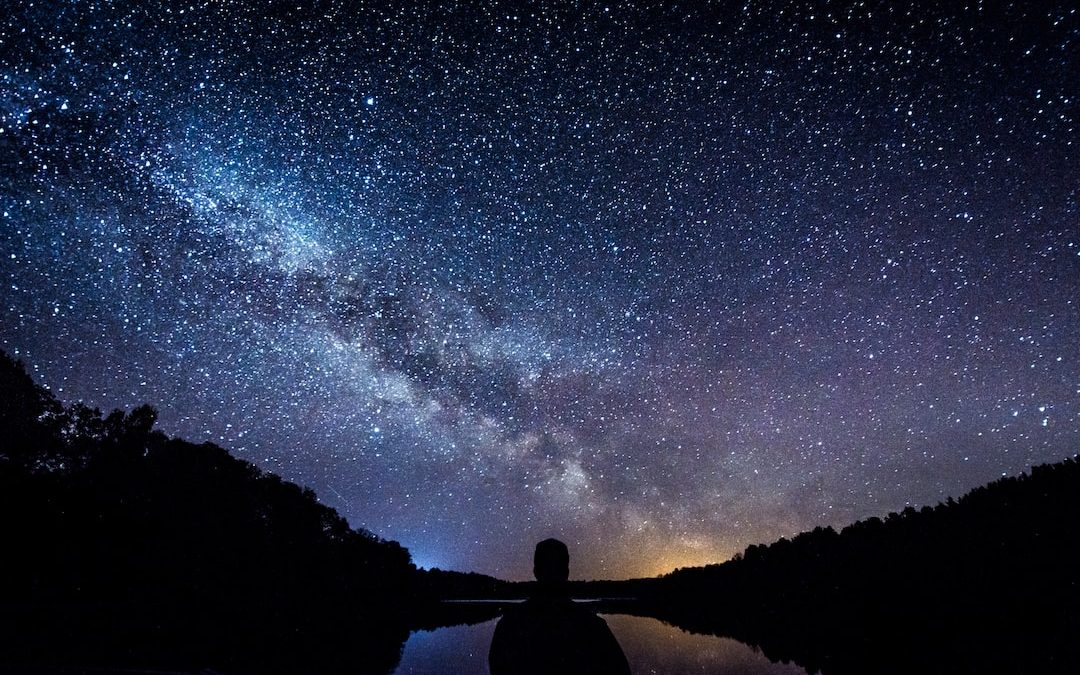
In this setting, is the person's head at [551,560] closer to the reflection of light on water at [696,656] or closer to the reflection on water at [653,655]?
the reflection on water at [653,655]

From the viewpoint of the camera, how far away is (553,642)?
3.30 metres

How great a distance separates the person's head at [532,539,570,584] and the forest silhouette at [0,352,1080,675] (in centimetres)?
13

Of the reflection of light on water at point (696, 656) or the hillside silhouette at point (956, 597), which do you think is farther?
the hillside silhouette at point (956, 597)

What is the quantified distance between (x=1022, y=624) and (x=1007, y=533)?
24.6ft

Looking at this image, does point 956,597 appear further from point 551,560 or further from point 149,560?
point 149,560

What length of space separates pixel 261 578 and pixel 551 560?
2791 inches

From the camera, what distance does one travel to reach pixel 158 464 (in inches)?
2135

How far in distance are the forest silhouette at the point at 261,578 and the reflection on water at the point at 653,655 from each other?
1440 millimetres

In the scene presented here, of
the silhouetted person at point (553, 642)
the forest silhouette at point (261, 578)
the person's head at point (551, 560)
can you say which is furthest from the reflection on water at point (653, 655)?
the silhouetted person at point (553, 642)

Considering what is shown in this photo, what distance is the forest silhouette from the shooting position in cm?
2062

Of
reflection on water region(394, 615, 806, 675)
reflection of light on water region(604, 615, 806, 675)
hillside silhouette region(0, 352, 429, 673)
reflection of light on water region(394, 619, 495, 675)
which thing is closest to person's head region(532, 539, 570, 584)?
hillside silhouette region(0, 352, 429, 673)

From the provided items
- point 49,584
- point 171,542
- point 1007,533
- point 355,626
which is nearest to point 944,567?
point 1007,533

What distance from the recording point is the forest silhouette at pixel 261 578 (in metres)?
20.6

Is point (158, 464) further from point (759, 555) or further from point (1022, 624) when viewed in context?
point (759, 555)
